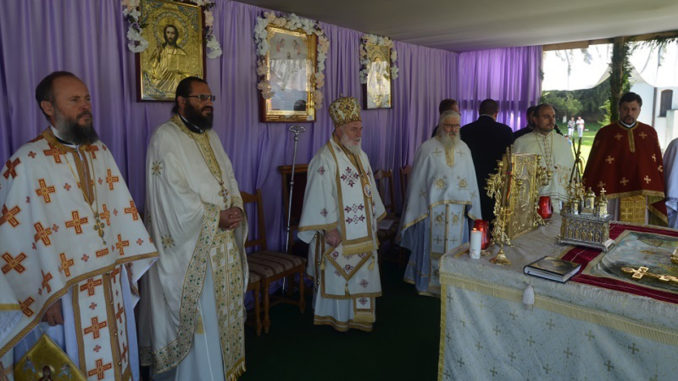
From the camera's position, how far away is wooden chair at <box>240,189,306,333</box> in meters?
4.06

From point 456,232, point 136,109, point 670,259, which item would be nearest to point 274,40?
point 136,109

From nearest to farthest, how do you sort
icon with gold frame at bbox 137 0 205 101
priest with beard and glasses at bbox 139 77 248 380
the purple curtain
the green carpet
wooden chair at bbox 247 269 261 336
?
priest with beard and glasses at bbox 139 77 248 380
the green carpet
icon with gold frame at bbox 137 0 205 101
wooden chair at bbox 247 269 261 336
the purple curtain

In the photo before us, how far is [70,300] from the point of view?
240cm

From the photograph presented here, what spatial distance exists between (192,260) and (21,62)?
1694 mm

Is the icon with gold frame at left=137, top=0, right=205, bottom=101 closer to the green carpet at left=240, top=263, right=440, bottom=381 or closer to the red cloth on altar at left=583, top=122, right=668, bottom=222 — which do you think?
the green carpet at left=240, top=263, right=440, bottom=381

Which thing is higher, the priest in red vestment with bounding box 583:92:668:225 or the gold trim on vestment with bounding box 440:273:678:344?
the priest in red vestment with bounding box 583:92:668:225

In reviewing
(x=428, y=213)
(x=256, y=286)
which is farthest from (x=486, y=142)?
(x=256, y=286)

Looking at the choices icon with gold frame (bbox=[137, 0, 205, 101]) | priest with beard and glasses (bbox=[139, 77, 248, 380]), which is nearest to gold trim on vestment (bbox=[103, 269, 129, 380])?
priest with beard and glasses (bbox=[139, 77, 248, 380])

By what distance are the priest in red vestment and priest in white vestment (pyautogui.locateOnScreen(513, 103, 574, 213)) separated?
660mm

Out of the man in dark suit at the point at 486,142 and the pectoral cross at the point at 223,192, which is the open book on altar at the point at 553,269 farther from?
the man in dark suit at the point at 486,142

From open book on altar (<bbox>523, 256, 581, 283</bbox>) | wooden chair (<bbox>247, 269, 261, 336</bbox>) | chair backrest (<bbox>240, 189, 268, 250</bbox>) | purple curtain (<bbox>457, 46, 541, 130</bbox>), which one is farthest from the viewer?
purple curtain (<bbox>457, 46, 541, 130</bbox>)

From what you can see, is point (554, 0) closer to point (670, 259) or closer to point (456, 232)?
point (456, 232)

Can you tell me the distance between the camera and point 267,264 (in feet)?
13.6

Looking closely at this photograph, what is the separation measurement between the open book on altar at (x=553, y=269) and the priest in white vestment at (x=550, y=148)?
2.50 metres
